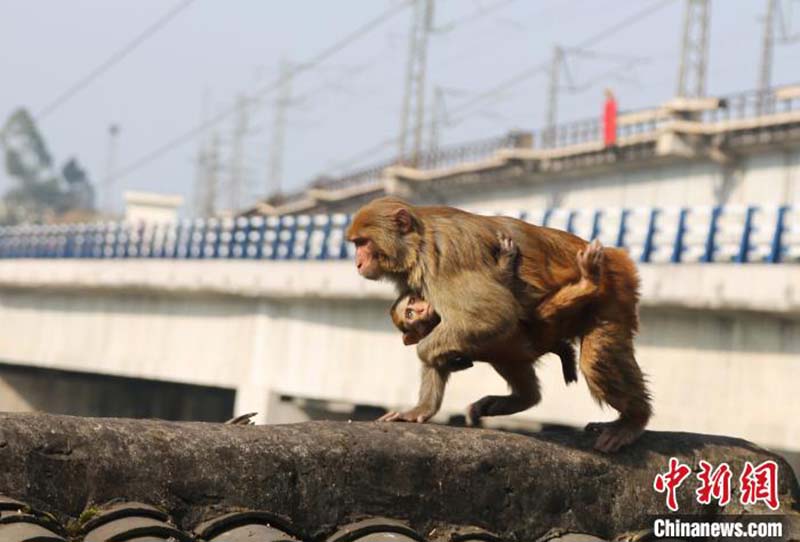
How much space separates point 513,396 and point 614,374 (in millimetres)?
695

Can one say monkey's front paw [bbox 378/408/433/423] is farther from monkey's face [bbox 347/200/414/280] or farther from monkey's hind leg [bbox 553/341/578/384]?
monkey's hind leg [bbox 553/341/578/384]

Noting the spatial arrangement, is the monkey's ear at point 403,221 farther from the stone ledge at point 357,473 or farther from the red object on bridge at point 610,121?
the red object on bridge at point 610,121

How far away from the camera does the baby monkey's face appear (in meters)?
7.20

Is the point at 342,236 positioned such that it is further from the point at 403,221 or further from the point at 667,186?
the point at 403,221

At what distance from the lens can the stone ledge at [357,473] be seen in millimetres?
5430

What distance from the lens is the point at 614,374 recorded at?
23.8 feet

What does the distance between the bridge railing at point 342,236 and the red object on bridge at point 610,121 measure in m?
13.5

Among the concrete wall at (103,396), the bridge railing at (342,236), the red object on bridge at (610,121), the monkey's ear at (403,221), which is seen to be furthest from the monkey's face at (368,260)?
the red object on bridge at (610,121)

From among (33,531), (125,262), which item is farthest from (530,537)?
(125,262)

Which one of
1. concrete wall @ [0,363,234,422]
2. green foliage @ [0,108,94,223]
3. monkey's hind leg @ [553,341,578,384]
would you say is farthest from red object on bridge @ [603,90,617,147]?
green foliage @ [0,108,94,223]

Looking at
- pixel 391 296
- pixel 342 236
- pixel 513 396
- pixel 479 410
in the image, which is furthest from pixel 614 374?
pixel 342 236

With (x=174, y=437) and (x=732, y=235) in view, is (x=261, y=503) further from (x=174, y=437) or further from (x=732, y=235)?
(x=732, y=235)

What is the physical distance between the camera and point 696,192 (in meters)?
38.2

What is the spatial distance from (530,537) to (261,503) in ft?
4.31
